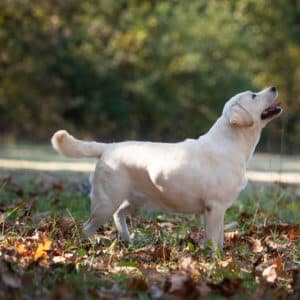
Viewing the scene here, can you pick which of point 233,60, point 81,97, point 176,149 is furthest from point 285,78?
point 176,149

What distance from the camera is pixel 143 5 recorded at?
1038 inches

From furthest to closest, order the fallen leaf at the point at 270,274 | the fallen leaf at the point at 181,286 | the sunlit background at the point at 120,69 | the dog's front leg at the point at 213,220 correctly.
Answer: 1. the sunlit background at the point at 120,69
2. the dog's front leg at the point at 213,220
3. the fallen leaf at the point at 270,274
4. the fallen leaf at the point at 181,286

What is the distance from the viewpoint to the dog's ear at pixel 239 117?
5.01 m

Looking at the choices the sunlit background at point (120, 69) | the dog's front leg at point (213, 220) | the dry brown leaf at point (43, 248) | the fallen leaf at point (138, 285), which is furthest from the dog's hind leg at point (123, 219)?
the sunlit background at point (120, 69)

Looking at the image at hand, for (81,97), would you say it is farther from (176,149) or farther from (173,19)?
(176,149)

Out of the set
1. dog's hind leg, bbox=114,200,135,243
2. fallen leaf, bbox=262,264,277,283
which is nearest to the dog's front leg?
dog's hind leg, bbox=114,200,135,243

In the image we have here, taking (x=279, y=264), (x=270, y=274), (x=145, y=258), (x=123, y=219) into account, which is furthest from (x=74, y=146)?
(x=270, y=274)

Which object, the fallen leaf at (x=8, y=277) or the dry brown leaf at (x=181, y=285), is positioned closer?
the fallen leaf at (x=8, y=277)

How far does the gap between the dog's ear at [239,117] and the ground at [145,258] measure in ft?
2.78

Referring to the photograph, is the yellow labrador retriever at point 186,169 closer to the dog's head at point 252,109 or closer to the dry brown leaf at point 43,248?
the dog's head at point 252,109

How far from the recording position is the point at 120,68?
25.0 m

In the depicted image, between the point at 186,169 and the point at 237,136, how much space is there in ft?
1.49

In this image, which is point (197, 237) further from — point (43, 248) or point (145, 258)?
point (43, 248)

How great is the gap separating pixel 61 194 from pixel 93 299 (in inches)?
170
